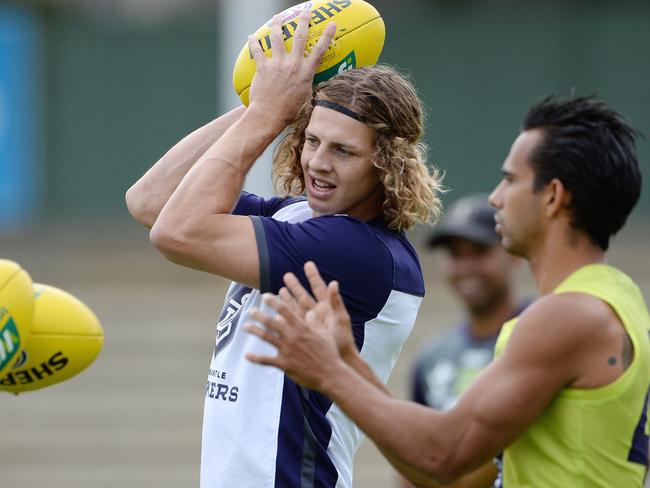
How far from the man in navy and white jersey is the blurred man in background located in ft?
8.66

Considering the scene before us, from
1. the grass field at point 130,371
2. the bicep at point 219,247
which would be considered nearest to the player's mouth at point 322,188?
the bicep at point 219,247

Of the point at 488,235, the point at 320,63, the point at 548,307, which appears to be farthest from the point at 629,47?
the point at 548,307

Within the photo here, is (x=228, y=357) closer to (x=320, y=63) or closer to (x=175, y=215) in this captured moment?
(x=175, y=215)

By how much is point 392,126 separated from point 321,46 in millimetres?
314

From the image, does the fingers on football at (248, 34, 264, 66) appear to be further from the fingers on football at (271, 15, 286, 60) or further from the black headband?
the black headband

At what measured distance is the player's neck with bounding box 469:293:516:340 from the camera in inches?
241

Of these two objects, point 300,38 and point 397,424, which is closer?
point 397,424

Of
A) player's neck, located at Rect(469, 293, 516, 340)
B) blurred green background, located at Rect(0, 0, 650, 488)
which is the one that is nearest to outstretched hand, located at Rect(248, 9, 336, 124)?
player's neck, located at Rect(469, 293, 516, 340)

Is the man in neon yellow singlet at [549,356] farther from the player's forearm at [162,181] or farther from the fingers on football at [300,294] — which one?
the player's forearm at [162,181]

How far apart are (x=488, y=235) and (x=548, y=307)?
141 inches

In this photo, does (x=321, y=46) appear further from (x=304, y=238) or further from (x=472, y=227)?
(x=472, y=227)

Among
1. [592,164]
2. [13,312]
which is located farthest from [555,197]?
[13,312]

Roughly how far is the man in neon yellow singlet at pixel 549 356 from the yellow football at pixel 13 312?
1099 millimetres

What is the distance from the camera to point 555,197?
2742 millimetres
